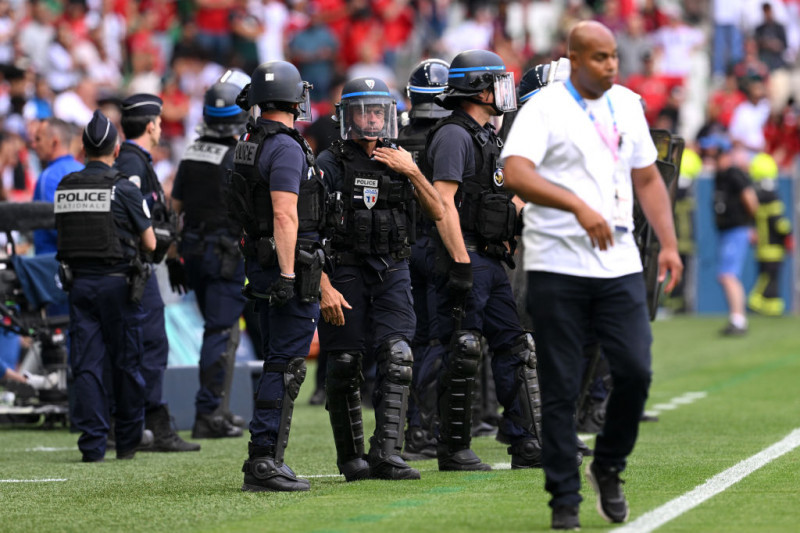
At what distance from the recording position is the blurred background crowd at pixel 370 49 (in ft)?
67.2

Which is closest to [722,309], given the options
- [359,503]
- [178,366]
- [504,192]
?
[178,366]

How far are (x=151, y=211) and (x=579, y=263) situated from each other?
461cm

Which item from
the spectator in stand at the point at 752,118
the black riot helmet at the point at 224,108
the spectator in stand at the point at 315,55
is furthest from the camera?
the spectator in stand at the point at 752,118

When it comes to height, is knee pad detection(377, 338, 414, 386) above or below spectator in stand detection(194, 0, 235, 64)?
below

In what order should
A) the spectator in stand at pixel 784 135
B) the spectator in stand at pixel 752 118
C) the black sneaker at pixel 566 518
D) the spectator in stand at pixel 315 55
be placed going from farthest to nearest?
the spectator in stand at pixel 784 135 → the spectator in stand at pixel 752 118 → the spectator in stand at pixel 315 55 → the black sneaker at pixel 566 518

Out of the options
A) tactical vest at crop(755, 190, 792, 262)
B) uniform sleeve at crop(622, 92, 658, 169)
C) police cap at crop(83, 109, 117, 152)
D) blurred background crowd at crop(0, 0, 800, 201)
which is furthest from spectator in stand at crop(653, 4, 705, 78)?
uniform sleeve at crop(622, 92, 658, 169)

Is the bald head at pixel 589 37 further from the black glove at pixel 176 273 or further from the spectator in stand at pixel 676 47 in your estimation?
the spectator in stand at pixel 676 47

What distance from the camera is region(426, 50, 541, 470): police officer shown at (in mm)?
8445

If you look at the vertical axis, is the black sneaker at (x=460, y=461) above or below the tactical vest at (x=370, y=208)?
below

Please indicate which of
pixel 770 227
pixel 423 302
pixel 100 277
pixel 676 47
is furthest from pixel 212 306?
pixel 676 47

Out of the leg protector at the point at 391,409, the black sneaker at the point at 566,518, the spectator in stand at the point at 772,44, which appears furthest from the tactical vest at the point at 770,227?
the black sneaker at the point at 566,518

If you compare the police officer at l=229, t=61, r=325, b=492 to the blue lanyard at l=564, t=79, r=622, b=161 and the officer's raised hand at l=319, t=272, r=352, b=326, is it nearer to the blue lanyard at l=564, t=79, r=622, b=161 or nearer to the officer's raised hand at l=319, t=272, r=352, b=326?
the officer's raised hand at l=319, t=272, r=352, b=326

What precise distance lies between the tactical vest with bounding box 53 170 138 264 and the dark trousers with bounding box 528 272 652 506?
393 cm

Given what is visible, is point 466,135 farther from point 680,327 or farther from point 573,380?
point 680,327
